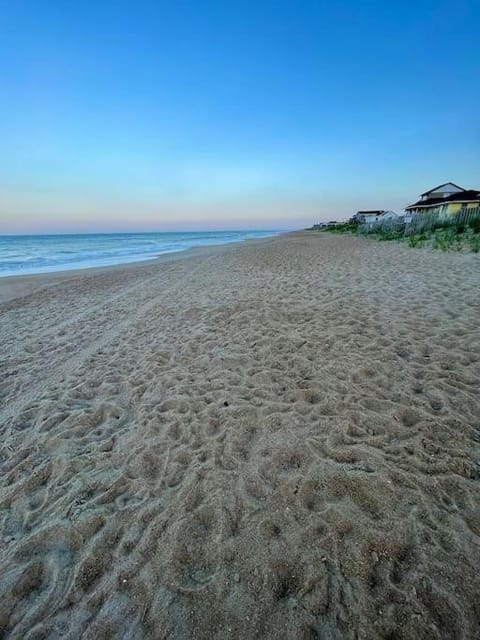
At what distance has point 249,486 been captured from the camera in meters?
2.32

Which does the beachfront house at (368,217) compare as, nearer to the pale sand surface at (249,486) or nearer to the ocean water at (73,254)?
the ocean water at (73,254)

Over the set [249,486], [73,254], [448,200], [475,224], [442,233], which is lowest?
[73,254]

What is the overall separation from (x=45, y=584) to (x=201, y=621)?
1.03m

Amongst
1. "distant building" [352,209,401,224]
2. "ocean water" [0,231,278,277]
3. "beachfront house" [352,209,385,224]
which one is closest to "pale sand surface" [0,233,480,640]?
"ocean water" [0,231,278,277]

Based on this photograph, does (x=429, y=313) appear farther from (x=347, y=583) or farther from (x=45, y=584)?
(x=45, y=584)

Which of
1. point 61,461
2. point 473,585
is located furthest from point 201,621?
point 61,461

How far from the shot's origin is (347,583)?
166 cm

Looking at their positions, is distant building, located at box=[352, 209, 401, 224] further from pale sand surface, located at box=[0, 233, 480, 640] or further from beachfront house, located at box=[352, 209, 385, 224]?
pale sand surface, located at box=[0, 233, 480, 640]

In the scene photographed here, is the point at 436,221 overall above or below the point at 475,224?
above

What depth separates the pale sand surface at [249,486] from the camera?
160 centimetres

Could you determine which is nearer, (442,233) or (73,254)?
(442,233)

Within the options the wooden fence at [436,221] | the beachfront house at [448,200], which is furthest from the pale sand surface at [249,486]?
the beachfront house at [448,200]

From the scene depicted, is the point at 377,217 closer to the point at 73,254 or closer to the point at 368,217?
the point at 368,217

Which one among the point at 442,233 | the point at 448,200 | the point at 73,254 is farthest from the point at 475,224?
the point at 73,254
